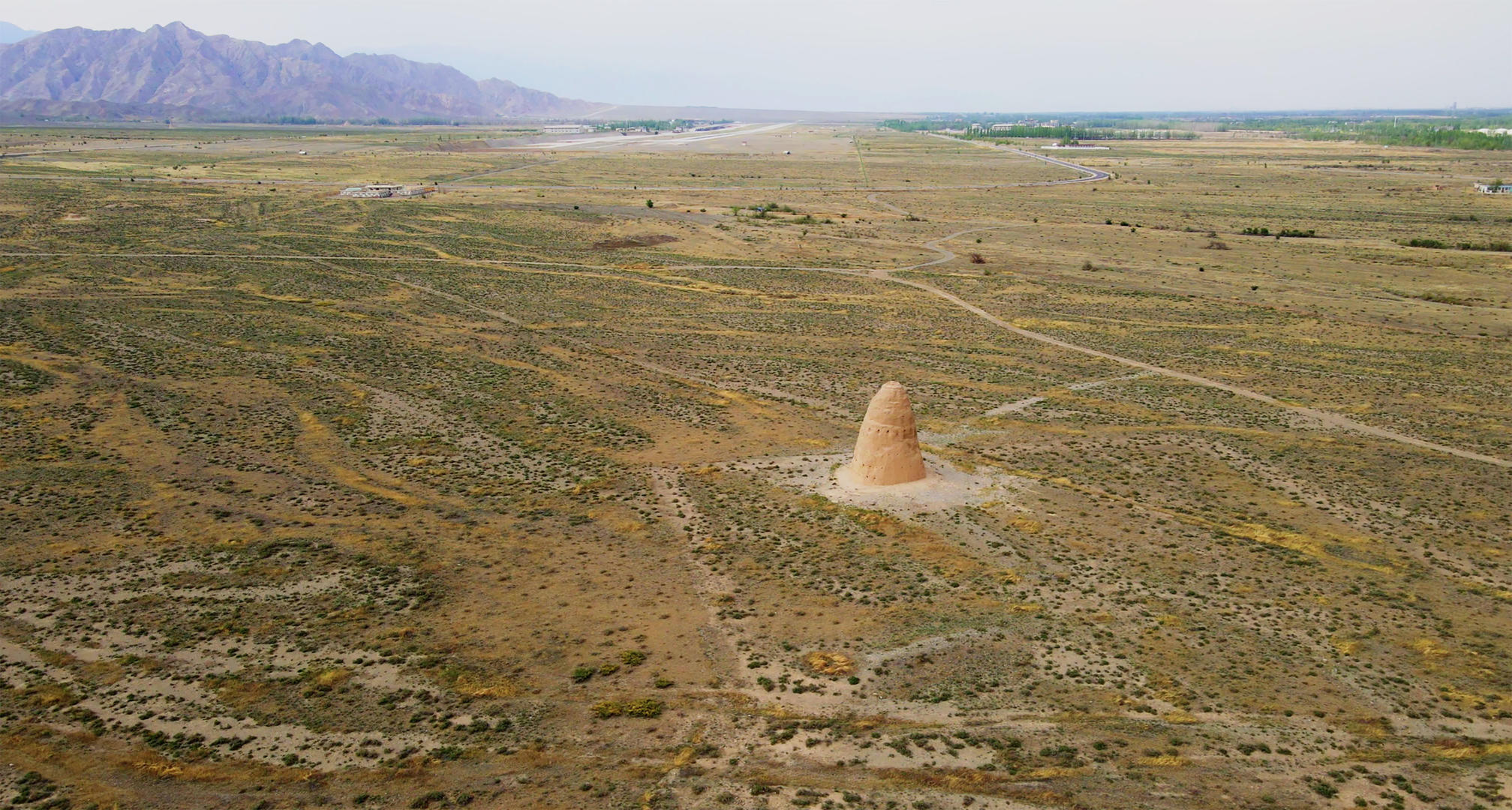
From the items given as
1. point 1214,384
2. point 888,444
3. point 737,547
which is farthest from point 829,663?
point 1214,384

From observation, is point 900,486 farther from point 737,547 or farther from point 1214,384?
point 1214,384

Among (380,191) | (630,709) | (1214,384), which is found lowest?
(630,709)

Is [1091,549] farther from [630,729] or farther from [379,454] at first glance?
[379,454]

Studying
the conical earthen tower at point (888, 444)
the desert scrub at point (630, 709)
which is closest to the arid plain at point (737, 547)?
the desert scrub at point (630, 709)

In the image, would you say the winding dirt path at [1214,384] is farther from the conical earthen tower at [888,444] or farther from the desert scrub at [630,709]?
the desert scrub at [630,709]

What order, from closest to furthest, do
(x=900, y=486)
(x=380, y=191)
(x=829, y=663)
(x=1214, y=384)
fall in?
(x=829, y=663) → (x=900, y=486) → (x=1214, y=384) → (x=380, y=191)

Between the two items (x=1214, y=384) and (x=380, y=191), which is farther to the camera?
(x=380, y=191)

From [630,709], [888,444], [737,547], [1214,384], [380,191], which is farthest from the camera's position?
[380,191]

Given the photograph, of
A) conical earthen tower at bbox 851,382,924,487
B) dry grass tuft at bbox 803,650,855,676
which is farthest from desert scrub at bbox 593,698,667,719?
conical earthen tower at bbox 851,382,924,487
